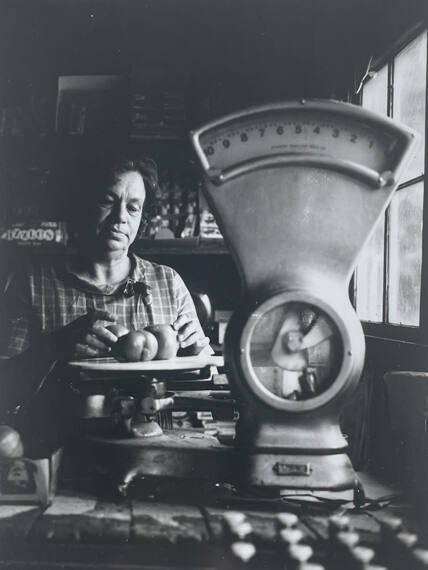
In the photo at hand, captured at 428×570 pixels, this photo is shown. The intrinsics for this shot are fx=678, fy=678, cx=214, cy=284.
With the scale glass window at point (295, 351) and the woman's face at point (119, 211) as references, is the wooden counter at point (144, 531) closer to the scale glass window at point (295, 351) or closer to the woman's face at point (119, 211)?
the scale glass window at point (295, 351)

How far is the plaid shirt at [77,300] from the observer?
1.55 metres

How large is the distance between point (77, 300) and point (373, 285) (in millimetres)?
677

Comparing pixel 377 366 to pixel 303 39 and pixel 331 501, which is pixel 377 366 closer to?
pixel 331 501

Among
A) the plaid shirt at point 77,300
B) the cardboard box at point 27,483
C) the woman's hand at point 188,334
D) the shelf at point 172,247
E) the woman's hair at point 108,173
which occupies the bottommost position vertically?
the cardboard box at point 27,483

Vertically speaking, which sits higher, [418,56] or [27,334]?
[418,56]

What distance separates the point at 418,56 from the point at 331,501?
0.94 metres

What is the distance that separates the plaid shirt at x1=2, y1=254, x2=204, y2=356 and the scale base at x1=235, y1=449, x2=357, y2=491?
0.77 m

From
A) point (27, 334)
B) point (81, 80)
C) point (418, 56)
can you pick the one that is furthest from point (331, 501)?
point (81, 80)

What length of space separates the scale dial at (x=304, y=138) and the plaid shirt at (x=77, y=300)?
29.9 inches

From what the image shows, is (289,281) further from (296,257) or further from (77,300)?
(77,300)

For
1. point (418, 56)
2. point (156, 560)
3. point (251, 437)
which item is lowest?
point (156, 560)

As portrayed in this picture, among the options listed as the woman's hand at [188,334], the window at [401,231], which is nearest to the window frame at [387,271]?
the window at [401,231]

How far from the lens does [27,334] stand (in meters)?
1.65

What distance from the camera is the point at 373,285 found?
4.61ft
